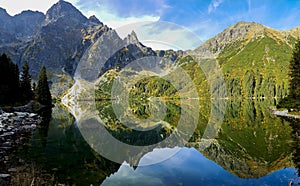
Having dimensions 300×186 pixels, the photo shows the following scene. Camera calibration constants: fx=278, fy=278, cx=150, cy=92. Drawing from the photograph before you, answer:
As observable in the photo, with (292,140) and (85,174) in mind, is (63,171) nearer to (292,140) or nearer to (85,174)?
(85,174)

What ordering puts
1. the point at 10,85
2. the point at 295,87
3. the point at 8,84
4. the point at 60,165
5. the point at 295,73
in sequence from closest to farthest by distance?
1. the point at 60,165
2. the point at 295,87
3. the point at 295,73
4. the point at 8,84
5. the point at 10,85

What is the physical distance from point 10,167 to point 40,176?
316 cm

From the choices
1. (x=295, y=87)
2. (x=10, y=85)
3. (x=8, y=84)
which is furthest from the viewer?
(x=10, y=85)

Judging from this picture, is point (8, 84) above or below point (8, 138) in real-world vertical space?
above

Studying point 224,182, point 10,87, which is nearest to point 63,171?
point 224,182

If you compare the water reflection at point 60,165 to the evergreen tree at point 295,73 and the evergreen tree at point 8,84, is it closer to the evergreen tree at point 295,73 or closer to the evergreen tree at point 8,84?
the evergreen tree at point 8,84

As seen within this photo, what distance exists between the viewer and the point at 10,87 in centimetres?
7225

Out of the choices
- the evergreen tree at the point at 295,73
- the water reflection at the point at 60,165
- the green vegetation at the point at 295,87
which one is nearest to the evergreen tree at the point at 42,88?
the water reflection at the point at 60,165

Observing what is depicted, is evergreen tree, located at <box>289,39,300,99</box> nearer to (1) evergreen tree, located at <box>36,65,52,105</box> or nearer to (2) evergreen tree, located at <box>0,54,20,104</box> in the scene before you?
(2) evergreen tree, located at <box>0,54,20,104</box>

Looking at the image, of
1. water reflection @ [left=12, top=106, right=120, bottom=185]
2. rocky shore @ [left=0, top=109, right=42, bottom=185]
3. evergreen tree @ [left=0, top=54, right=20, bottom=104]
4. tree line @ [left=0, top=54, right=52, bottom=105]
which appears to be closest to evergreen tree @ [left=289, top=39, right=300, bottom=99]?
water reflection @ [left=12, top=106, right=120, bottom=185]

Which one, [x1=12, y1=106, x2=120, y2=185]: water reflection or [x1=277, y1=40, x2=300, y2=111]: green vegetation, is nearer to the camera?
[x1=12, y1=106, x2=120, y2=185]: water reflection

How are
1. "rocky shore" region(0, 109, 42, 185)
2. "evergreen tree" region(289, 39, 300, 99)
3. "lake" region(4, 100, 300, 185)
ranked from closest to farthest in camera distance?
"rocky shore" region(0, 109, 42, 185) < "lake" region(4, 100, 300, 185) < "evergreen tree" region(289, 39, 300, 99)

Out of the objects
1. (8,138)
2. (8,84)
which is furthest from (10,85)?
(8,138)

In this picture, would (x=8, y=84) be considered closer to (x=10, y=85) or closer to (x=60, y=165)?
(x=10, y=85)
